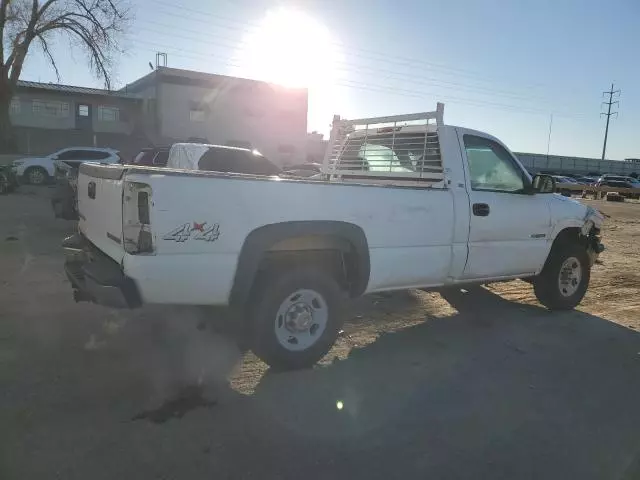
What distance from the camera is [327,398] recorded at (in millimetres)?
3840

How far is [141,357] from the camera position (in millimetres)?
4402

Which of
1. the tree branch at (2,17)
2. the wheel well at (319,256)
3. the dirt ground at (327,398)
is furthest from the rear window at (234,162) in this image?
the tree branch at (2,17)

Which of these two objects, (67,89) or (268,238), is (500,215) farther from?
(67,89)

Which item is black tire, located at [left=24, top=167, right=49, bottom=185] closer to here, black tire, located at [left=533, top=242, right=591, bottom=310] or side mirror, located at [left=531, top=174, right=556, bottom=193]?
black tire, located at [left=533, top=242, right=591, bottom=310]

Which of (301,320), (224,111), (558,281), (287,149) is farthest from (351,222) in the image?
(287,149)

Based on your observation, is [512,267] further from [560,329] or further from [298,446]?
[298,446]

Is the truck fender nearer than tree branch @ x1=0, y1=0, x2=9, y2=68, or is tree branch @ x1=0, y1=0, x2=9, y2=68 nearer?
the truck fender

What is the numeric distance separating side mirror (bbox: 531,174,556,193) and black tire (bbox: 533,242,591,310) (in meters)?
0.86

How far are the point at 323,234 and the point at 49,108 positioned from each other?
3894 centimetres

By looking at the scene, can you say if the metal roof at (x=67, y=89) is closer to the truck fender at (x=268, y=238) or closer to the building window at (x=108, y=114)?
the building window at (x=108, y=114)

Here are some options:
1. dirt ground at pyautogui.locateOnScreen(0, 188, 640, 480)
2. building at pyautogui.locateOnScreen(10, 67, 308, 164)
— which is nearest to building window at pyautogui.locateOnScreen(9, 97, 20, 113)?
building at pyautogui.locateOnScreen(10, 67, 308, 164)

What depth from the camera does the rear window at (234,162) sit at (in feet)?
31.2

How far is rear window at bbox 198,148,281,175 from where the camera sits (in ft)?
31.2

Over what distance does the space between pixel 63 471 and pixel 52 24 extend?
3215cm
